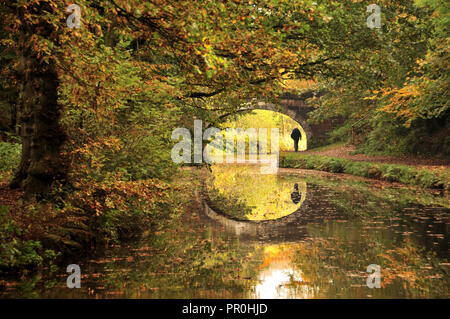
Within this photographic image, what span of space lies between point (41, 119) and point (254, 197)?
31.2 feet

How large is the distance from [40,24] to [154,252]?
404 cm

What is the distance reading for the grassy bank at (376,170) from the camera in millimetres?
17688

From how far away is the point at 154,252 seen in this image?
807cm

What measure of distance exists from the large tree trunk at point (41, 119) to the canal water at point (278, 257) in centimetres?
165

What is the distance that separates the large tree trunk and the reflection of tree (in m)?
5.35

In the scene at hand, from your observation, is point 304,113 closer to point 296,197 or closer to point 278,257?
point 296,197

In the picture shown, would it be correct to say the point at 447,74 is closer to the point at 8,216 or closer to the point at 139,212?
the point at 139,212

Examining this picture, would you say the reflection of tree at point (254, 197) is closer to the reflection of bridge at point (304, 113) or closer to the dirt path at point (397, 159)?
the dirt path at point (397, 159)

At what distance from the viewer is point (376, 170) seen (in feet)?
74.8

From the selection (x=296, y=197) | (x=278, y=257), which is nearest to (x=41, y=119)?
(x=278, y=257)

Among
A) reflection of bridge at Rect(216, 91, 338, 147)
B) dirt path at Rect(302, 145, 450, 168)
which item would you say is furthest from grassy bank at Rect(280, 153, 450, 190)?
reflection of bridge at Rect(216, 91, 338, 147)

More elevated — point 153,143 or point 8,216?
point 153,143

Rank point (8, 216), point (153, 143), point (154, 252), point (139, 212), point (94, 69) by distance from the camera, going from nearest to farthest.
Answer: point (8, 216) < point (94, 69) < point (154, 252) < point (139, 212) < point (153, 143)
